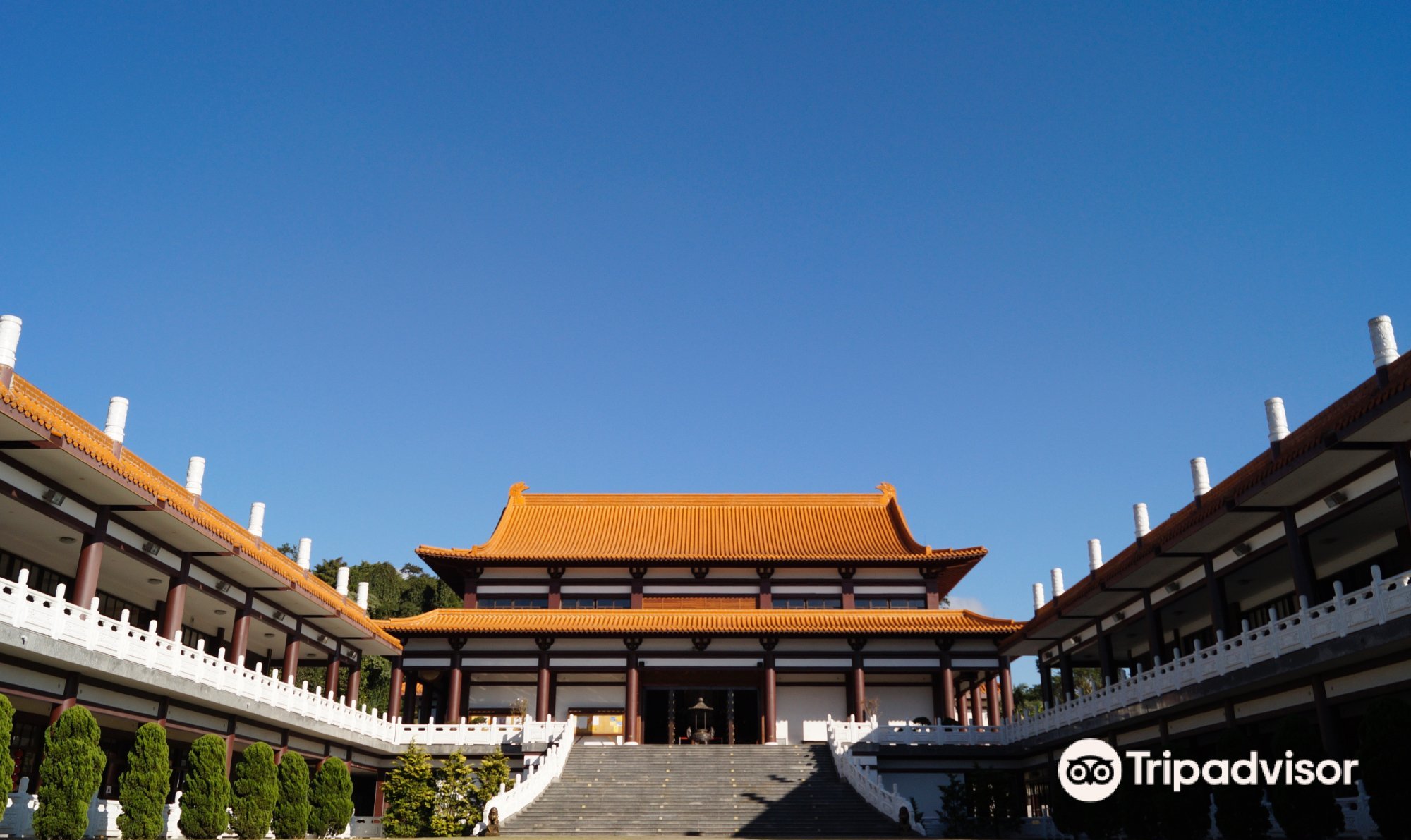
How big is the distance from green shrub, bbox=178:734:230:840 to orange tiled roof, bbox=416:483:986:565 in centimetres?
2015

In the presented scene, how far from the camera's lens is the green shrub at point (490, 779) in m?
26.8

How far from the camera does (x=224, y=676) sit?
80.8ft

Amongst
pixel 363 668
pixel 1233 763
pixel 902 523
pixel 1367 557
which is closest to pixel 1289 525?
pixel 1367 557

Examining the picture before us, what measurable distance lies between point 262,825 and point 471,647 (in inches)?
653

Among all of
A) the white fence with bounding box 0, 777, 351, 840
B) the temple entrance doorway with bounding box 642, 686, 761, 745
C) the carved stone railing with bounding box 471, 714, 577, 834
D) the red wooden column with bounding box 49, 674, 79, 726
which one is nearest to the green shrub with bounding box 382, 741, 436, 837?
the carved stone railing with bounding box 471, 714, 577, 834

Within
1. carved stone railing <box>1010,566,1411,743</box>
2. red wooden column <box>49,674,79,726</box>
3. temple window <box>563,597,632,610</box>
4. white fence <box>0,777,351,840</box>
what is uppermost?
temple window <box>563,597,632,610</box>

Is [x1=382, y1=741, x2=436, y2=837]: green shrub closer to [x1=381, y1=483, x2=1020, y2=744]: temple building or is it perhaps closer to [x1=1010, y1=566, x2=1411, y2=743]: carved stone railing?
[x1=381, y1=483, x2=1020, y2=744]: temple building

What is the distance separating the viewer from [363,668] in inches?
2445

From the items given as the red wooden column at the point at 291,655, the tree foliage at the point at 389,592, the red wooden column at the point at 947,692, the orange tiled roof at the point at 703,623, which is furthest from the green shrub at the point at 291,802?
the tree foliage at the point at 389,592

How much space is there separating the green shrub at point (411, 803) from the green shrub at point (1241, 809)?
60.3 ft

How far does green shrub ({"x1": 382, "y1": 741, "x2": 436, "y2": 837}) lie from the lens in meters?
26.4

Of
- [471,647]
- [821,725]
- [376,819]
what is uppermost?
[471,647]

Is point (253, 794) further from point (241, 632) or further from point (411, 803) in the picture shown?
point (241, 632)

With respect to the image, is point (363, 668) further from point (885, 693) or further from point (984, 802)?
point (984, 802)
